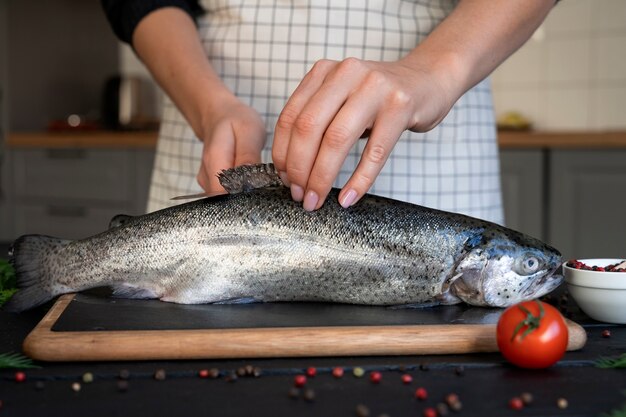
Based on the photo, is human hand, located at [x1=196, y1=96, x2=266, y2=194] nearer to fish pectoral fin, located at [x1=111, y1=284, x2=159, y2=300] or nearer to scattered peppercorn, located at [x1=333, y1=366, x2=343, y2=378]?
fish pectoral fin, located at [x1=111, y1=284, x2=159, y2=300]

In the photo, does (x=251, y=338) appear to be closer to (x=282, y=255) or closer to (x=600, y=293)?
(x=282, y=255)

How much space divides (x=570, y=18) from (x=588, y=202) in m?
1.05

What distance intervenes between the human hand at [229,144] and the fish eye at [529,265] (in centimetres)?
43

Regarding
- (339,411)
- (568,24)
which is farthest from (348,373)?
(568,24)

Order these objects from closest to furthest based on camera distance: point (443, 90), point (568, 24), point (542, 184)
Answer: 1. point (443, 90)
2. point (542, 184)
3. point (568, 24)

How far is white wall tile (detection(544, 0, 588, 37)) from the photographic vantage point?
3668mm

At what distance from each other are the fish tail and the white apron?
1.59ft

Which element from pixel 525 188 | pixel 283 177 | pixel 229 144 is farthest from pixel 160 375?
pixel 525 188

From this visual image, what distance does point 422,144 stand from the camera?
1591 mm

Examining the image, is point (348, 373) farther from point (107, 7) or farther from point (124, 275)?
point (107, 7)

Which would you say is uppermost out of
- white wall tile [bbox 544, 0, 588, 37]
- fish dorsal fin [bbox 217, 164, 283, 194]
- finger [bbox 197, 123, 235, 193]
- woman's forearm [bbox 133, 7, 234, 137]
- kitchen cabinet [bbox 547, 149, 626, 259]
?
white wall tile [bbox 544, 0, 588, 37]

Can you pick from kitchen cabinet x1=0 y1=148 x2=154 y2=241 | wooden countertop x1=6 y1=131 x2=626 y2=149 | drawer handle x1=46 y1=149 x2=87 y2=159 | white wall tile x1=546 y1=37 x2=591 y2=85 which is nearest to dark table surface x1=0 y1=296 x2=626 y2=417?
wooden countertop x1=6 y1=131 x2=626 y2=149

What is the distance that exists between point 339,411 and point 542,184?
8.30 ft

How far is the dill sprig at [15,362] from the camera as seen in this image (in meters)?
0.91
